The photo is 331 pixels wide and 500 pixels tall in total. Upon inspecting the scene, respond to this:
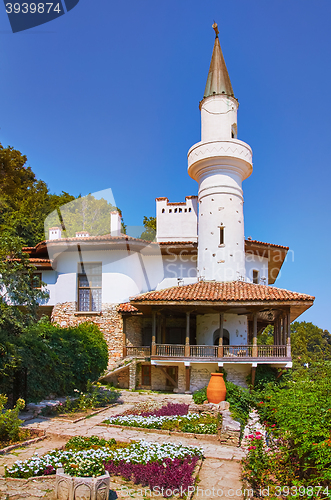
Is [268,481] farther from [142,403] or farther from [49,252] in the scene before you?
[49,252]

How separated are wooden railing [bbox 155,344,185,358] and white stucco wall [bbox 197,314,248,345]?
1.52m

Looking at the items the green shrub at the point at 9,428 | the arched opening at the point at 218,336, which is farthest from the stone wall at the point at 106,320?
the green shrub at the point at 9,428

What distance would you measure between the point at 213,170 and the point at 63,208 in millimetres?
18756

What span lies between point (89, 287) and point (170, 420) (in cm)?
992

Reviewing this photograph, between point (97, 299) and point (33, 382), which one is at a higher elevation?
point (97, 299)

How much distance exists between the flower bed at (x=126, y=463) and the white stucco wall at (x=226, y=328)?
9.11 metres

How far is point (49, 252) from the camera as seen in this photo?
63.7 ft

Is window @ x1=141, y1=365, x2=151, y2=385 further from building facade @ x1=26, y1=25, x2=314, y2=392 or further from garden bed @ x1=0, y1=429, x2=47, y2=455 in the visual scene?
garden bed @ x1=0, y1=429, x2=47, y2=455

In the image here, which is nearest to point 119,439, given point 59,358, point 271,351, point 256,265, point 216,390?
point 59,358

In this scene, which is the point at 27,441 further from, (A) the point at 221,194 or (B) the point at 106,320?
(A) the point at 221,194

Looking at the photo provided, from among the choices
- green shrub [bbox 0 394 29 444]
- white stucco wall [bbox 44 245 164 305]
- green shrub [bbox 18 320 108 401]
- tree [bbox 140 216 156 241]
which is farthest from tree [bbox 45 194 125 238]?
green shrub [bbox 0 394 29 444]

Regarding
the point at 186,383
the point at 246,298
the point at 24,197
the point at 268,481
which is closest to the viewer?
the point at 268,481

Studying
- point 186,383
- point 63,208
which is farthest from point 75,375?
point 63,208

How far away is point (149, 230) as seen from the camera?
95.3 ft
